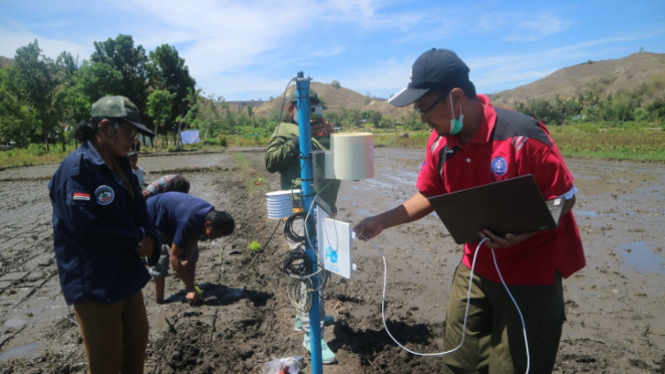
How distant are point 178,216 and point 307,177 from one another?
7.63ft

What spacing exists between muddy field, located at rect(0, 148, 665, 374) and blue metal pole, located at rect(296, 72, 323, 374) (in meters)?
0.55

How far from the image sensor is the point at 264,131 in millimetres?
58156

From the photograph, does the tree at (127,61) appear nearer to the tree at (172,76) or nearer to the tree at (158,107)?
the tree at (172,76)

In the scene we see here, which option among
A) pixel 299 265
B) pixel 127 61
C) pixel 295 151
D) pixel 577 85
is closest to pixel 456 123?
pixel 299 265

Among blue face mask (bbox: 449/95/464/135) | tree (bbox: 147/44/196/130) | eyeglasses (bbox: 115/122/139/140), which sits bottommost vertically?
blue face mask (bbox: 449/95/464/135)

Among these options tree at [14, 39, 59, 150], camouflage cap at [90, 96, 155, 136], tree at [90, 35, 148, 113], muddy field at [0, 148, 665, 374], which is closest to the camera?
camouflage cap at [90, 96, 155, 136]

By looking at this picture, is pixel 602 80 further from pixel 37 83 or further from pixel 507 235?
pixel 507 235

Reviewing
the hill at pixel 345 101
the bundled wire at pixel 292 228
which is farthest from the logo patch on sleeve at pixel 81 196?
the hill at pixel 345 101

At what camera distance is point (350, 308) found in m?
4.59

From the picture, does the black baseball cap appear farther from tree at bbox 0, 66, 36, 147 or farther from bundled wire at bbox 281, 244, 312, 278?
tree at bbox 0, 66, 36, 147

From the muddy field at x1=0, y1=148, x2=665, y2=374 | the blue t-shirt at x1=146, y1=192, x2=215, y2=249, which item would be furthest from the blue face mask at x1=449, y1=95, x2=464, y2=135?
the blue t-shirt at x1=146, y1=192, x2=215, y2=249

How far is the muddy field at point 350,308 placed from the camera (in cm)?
361

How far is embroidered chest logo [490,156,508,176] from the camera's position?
1.96 metres

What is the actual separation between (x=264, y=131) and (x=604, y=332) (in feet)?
184
